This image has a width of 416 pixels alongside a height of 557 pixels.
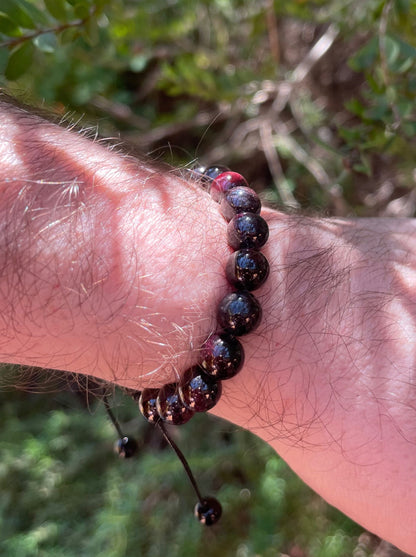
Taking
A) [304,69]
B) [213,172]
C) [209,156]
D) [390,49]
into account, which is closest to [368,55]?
[390,49]

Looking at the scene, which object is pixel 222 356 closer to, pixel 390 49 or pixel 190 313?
pixel 190 313

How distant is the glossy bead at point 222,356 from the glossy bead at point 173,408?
0.28ft

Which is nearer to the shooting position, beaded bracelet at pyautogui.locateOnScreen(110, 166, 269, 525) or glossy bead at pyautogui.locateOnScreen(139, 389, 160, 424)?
beaded bracelet at pyautogui.locateOnScreen(110, 166, 269, 525)

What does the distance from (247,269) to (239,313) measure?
8 cm

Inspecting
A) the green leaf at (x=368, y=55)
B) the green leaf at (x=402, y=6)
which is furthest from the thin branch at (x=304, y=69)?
the green leaf at (x=402, y=6)

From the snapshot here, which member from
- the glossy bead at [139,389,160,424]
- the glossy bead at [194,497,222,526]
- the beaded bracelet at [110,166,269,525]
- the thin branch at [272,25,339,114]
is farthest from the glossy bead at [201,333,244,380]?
the thin branch at [272,25,339,114]

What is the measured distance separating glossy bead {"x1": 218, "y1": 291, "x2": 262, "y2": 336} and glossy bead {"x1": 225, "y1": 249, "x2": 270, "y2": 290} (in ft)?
0.07

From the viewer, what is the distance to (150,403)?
1039mm

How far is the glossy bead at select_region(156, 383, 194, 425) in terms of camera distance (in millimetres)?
973

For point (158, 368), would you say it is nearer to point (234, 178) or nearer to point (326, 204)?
point (234, 178)

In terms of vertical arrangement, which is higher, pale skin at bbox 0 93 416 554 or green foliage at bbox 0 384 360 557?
pale skin at bbox 0 93 416 554

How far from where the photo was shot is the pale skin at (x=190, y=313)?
91cm

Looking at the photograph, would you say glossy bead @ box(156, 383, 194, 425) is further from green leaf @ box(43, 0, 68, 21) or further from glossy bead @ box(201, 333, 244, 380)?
green leaf @ box(43, 0, 68, 21)

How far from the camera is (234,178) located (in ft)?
3.51
